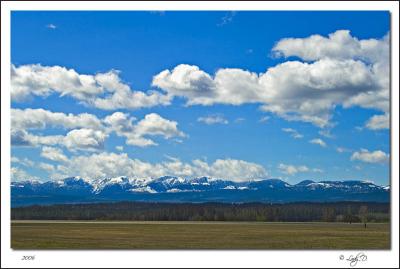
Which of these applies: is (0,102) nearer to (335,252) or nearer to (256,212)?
(335,252)

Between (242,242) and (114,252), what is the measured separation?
14.8 metres

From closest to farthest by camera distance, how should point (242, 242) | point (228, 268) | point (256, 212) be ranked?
→ point (228, 268), point (242, 242), point (256, 212)

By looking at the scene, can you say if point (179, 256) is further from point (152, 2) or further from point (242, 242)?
point (242, 242)

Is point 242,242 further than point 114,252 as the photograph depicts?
Yes

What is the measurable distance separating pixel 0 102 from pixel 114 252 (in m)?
8.45

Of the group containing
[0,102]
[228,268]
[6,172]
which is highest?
[0,102]

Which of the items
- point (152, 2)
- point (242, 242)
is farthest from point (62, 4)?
point (242, 242)

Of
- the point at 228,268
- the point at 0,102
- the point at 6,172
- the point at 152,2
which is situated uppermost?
the point at 152,2

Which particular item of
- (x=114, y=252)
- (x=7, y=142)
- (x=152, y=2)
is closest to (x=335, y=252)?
(x=114, y=252)

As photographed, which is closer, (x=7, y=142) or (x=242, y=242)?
(x=7, y=142)

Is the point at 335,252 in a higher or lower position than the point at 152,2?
lower

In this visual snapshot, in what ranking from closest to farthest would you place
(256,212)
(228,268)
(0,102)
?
(228,268) < (0,102) < (256,212)

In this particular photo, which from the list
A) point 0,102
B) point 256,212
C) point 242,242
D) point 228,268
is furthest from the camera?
point 256,212

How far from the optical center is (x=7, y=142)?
88.3 feet
